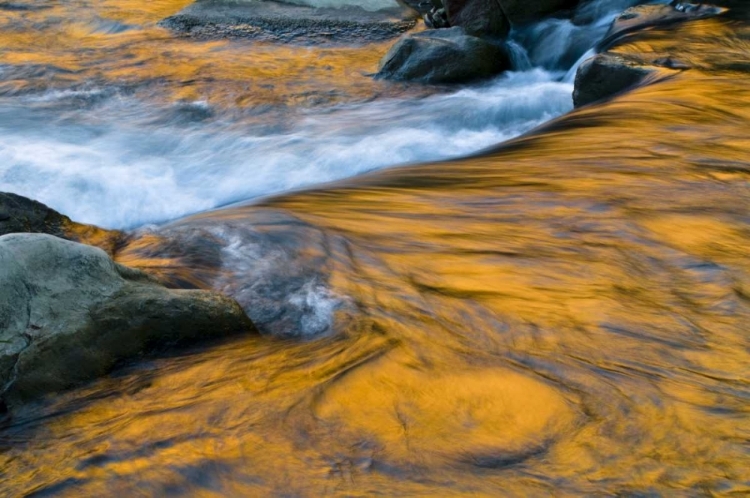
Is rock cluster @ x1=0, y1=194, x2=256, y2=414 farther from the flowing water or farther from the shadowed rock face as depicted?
the shadowed rock face

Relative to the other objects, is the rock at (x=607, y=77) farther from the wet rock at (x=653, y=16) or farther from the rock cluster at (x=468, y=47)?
the rock cluster at (x=468, y=47)

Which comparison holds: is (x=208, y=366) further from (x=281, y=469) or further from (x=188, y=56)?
(x=188, y=56)

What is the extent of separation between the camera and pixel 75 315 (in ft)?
9.30

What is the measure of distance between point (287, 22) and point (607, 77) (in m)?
5.25

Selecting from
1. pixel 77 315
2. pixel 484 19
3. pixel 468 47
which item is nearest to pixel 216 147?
pixel 468 47

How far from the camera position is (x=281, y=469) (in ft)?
8.00

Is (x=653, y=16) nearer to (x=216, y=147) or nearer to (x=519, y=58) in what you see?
(x=519, y=58)

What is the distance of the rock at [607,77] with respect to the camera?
6555mm

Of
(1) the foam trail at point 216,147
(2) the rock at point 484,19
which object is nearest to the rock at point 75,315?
(1) the foam trail at point 216,147

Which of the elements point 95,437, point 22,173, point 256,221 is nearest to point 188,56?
point 22,173

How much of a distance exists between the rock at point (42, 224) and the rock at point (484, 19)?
6.07 meters

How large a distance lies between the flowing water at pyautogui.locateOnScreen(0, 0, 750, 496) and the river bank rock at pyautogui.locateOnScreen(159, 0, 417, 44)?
343 cm

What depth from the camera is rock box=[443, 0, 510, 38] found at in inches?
372

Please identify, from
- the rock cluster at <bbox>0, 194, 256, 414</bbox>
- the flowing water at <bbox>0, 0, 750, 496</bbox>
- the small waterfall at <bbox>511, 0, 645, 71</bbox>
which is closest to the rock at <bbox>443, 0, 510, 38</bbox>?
the small waterfall at <bbox>511, 0, 645, 71</bbox>
